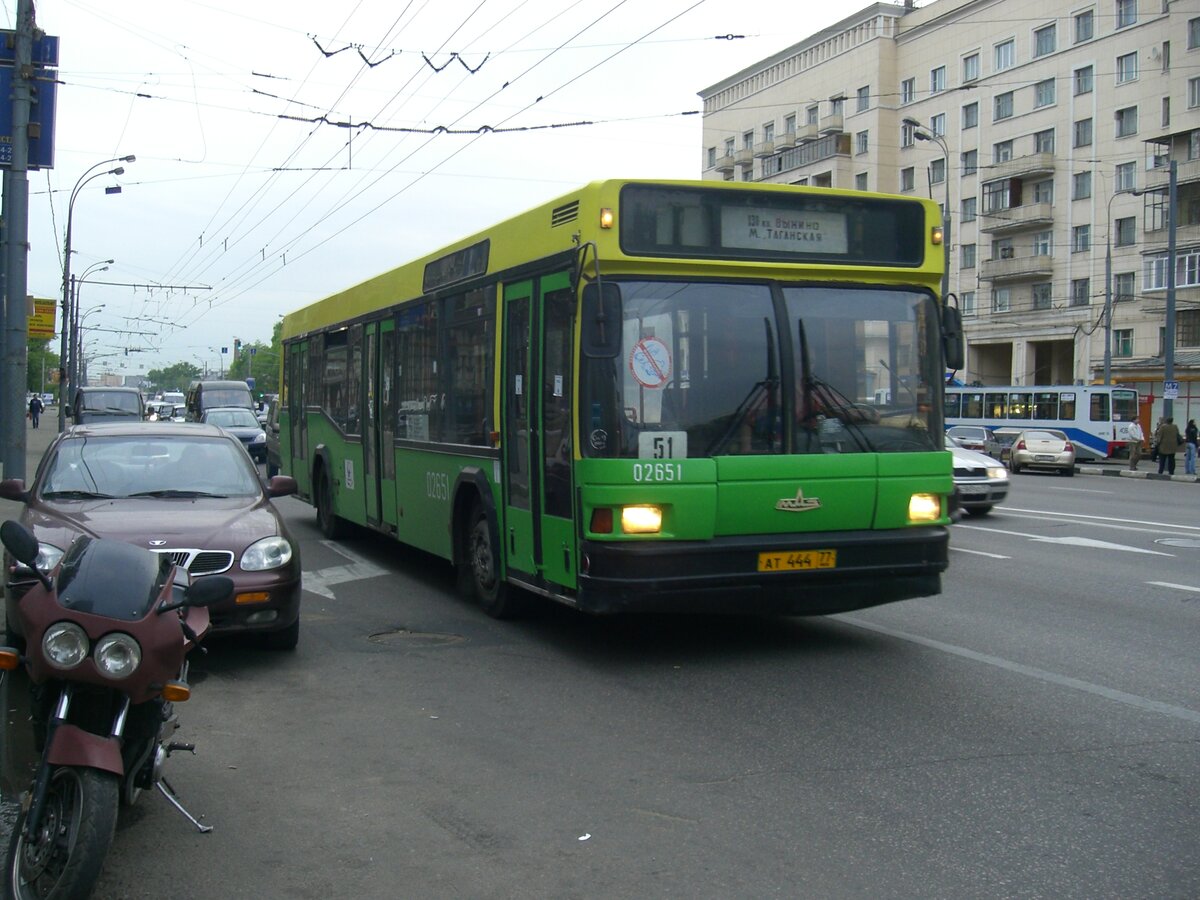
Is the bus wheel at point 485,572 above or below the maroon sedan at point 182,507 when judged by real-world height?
below

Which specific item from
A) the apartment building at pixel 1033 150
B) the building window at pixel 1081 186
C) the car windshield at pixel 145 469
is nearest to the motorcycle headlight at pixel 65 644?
the car windshield at pixel 145 469

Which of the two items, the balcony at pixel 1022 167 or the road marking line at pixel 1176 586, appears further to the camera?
the balcony at pixel 1022 167

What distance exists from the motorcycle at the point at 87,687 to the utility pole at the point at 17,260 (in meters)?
8.66

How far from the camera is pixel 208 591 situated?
4.49 meters

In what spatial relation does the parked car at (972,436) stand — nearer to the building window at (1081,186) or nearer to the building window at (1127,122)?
the building window at (1127,122)

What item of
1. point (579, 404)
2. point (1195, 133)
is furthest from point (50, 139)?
point (1195, 133)

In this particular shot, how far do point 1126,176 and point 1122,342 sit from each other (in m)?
7.09

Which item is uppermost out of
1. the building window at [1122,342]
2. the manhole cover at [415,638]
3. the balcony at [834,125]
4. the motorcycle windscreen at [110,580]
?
the balcony at [834,125]

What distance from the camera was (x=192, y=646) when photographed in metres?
4.56

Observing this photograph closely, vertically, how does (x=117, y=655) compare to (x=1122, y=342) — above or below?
below

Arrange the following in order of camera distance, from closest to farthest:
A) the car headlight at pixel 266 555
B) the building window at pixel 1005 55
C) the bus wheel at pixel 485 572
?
the car headlight at pixel 266 555, the bus wheel at pixel 485 572, the building window at pixel 1005 55

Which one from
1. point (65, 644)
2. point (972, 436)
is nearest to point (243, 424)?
point (972, 436)

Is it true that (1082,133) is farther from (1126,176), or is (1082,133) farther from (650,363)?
(650,363)

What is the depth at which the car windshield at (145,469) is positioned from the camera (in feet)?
27.6
